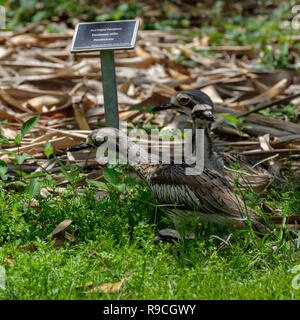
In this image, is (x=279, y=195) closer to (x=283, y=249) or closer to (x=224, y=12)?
(x=283, y=249)

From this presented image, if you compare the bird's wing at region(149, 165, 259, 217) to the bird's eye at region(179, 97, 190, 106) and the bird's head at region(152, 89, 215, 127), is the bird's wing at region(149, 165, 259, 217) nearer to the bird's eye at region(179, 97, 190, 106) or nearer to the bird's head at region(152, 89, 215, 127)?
the bird's head at region(152, 89, 215, 127)

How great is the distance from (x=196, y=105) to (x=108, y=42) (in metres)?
0.96

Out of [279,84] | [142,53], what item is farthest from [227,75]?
[142,53]

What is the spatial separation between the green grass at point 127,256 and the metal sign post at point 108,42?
0.93m

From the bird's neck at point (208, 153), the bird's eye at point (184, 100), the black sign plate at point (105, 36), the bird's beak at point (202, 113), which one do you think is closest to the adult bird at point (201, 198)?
the bird's neck at point (208, 153)

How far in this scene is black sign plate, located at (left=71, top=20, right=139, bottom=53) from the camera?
182 inches

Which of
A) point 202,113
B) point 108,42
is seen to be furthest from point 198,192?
point 108,42

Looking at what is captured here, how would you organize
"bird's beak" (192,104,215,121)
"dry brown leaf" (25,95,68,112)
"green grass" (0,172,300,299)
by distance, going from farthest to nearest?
"dry brown leaf" (25,95,68,112) → "bird's beak" (192,104,215,121) → "green grass" (0,172,300,299)

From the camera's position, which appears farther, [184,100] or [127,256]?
[184,100]

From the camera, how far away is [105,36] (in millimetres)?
4730

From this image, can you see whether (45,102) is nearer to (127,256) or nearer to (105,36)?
(105,36)

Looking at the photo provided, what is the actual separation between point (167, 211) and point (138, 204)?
11.5 inches

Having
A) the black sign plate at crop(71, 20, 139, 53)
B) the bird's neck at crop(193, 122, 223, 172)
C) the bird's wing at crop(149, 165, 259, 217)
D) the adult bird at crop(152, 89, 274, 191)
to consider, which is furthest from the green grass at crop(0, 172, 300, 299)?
the black sign plate at crop(71, 20, 139, 53)

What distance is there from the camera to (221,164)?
4.80 meters
